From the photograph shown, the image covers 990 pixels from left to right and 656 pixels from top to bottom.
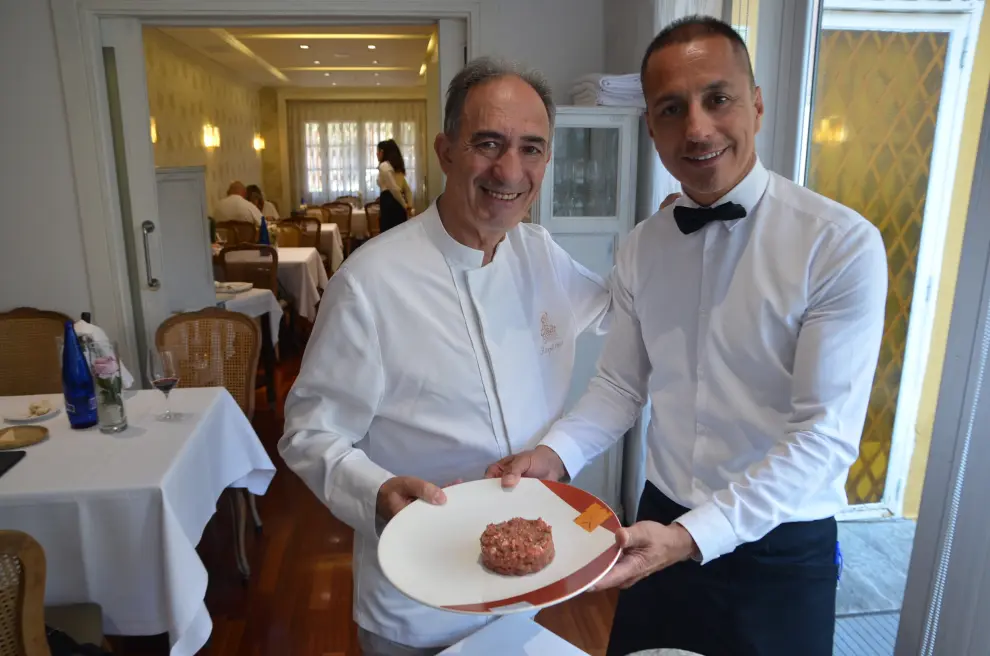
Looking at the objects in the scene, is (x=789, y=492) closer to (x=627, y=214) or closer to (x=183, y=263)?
(x=627, y=214)

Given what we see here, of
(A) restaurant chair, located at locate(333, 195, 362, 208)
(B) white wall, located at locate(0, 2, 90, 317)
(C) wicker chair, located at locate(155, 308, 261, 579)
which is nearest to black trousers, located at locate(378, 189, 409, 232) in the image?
(B) white wall, located at locate(0, 2, 90, 317)

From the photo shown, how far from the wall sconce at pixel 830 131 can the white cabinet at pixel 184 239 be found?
119 inches

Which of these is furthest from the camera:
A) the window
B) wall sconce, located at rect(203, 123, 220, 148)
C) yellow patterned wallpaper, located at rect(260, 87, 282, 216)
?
the window

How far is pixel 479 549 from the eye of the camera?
39.4 inches

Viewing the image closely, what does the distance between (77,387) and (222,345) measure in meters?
0.93

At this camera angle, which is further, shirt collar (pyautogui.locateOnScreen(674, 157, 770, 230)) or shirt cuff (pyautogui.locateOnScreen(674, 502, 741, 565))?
shirt collar (pyautogui.locateOnScreen(674, 157, 770, 230))

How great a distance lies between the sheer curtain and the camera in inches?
513

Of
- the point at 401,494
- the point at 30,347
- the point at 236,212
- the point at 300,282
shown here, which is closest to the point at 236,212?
the point at 236,212

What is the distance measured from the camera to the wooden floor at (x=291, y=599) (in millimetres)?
2277

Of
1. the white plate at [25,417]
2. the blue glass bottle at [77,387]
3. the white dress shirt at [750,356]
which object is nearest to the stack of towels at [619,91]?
the white dress shirt at [750,356]

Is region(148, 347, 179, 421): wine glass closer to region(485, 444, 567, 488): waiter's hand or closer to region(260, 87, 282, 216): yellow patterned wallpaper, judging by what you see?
region(485, 444, 567, 488): waiter's hand

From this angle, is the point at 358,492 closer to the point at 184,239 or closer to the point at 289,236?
the point at 184,239

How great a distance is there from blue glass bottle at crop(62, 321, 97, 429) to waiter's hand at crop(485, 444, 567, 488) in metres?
1.51

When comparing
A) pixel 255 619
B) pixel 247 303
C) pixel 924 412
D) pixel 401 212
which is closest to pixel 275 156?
pixel 401 212
